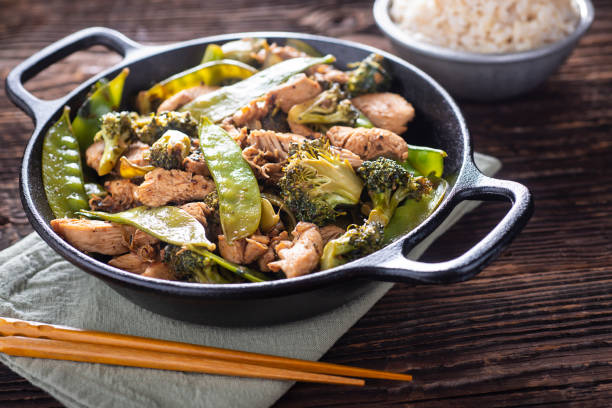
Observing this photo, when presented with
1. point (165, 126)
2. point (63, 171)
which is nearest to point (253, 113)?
point (165, 126)

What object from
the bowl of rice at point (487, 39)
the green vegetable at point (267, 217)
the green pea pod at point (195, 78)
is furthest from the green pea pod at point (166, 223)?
the bowl of rice at point (487, 39)

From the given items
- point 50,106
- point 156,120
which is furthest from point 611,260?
point 50,106

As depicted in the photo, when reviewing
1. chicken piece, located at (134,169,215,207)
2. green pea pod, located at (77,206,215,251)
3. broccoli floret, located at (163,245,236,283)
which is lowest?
broccoli floret, located at (163,245,236,283)

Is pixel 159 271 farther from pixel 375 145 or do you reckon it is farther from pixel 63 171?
pixel 375 145

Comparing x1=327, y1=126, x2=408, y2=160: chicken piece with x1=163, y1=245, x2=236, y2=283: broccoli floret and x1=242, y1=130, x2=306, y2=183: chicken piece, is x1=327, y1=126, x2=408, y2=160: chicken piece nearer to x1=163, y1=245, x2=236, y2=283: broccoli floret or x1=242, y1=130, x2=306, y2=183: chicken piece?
x1=242, y1=130, x2=306, y2=183: chicken piece

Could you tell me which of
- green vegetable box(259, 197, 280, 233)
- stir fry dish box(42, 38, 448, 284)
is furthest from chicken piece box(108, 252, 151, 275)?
green vegetable box(259, 197, 280, 233)

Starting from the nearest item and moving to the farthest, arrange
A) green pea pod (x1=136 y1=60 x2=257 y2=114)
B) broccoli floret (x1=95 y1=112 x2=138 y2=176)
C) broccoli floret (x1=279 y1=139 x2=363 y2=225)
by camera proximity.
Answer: broccoli floret (x1=279 y1=139 x2=363 y2=225), broccoli floret (x1=95 y1=112 x2=138 y2=176), green pea pod (x1=136 y1=60 x2=257 y2=114)

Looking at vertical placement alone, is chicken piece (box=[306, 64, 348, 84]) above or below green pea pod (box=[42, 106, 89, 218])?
above

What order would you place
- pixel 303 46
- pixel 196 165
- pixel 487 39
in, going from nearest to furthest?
pixel 196 165
pixel 303 46
pixel 487 39
